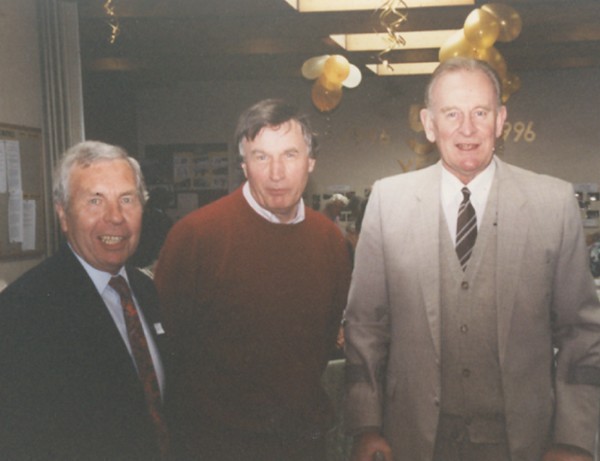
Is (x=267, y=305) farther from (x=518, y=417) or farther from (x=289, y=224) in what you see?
(x=518, y=417)

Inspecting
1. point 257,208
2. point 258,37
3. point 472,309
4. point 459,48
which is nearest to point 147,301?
point 257,208

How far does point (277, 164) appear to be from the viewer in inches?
71.1

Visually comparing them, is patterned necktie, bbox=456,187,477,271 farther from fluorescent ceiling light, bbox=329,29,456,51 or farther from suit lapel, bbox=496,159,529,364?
fluorescent ceiling light, bbox=329,29,456,51

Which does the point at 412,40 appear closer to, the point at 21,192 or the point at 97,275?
the point at 21,192

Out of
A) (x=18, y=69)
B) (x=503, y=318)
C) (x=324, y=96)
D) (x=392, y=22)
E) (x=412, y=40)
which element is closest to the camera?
(x=503, y=318)

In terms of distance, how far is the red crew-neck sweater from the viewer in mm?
1812

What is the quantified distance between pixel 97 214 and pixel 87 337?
0.29m

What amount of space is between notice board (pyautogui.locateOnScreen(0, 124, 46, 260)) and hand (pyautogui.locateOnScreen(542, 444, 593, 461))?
267cm

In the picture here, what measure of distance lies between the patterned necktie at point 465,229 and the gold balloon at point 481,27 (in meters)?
2.28

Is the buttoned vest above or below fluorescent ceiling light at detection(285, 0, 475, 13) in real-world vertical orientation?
below

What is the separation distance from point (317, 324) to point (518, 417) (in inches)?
21.5

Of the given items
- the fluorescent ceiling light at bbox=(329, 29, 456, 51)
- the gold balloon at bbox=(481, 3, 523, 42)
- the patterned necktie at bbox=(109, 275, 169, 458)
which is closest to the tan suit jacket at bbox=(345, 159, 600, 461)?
the patterned necktie at bbox=(109, 275, 169, 458)

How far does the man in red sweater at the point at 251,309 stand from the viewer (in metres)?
1.81

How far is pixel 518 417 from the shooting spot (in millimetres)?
1618
